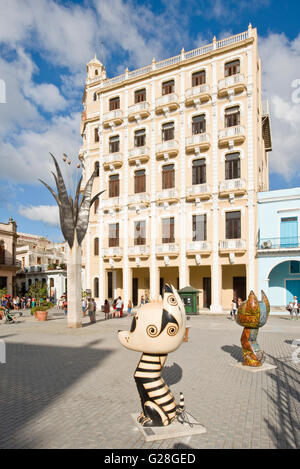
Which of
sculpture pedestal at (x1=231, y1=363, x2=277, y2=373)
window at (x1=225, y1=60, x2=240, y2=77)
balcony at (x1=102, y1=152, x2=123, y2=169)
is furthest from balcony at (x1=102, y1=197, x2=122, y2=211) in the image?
sculpture pedestal at (x1=231, y1=363, x2=277, y2=373)

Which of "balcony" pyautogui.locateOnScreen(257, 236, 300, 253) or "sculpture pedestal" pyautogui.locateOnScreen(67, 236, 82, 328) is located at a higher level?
"balcony" pyautogui.locateOnScreen(257, 236, 300, 253)

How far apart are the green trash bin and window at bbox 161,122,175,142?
46.8 feet

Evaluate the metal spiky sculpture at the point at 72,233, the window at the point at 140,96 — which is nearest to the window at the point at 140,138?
the window at the point at 140,96

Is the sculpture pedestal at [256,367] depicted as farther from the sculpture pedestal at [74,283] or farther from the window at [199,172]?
the window at [199,172]

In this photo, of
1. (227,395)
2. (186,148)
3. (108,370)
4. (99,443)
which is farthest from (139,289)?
(99,443)

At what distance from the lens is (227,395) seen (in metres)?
8.39

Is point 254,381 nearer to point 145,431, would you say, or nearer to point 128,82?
point 145,431

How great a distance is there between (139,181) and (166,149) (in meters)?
4.03

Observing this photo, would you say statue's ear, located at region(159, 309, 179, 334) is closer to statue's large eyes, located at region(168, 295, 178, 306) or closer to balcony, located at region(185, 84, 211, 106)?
statue's large eyes, located at region(168, 295, 178, 306)

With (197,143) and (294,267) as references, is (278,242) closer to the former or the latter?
(294,267)

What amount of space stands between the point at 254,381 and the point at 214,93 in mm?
25998

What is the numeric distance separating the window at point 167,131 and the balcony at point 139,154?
1930mm

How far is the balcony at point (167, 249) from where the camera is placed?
1177 inches

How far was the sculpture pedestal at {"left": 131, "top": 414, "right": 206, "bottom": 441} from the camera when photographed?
6.15m
